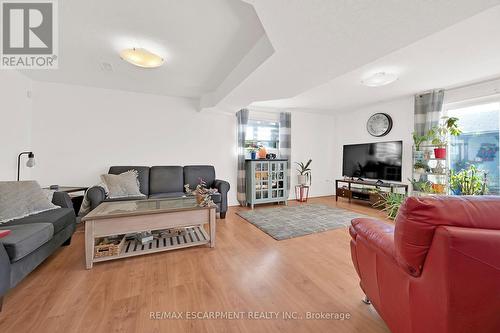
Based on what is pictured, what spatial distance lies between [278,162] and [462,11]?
343 cm

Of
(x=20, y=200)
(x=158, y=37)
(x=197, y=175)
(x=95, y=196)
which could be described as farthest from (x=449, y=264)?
(x=197, y=175)

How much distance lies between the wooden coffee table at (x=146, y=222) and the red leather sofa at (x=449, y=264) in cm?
178

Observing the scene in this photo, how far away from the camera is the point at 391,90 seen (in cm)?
352

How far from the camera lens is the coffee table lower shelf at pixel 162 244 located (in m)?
2.00

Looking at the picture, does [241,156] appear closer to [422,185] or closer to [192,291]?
[192,291]

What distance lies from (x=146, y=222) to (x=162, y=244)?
14.9 inches

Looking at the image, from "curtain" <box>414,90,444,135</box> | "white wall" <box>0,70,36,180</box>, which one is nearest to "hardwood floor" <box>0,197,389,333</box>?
"white wall" <box>0,70,36,180</box>

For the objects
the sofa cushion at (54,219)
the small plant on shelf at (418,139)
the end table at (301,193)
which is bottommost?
the end table at (301,193)

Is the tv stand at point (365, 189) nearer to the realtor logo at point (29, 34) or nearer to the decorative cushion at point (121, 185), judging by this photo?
the decorative cushion at point (121, 185)

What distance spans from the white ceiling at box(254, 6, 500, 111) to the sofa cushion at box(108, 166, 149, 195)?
3186 millimetres

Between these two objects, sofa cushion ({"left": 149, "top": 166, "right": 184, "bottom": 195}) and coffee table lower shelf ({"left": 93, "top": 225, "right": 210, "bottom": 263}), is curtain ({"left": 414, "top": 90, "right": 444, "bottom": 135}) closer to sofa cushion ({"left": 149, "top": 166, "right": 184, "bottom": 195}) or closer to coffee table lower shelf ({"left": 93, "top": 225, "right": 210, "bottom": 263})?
coffee table lower shelf ({"left": 93, "top": 225, "right": 210, "bottom": 263})

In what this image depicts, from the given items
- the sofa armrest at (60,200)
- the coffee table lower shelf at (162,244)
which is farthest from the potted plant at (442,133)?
the sofa armrest at (60,200)

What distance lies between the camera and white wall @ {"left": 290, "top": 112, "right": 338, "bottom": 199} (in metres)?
5.11

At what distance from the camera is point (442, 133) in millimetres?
3297
